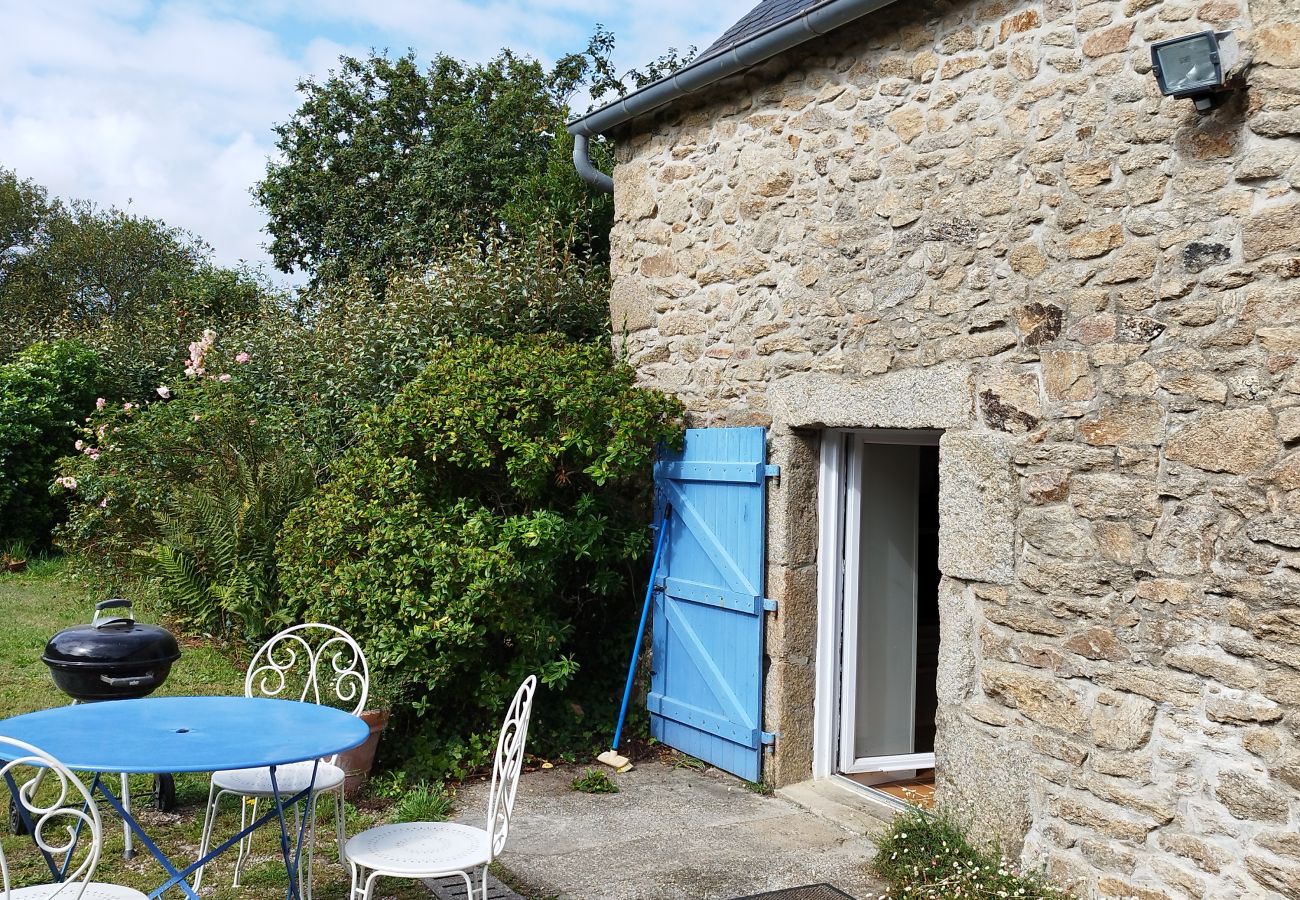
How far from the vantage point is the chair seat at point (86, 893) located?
279cm

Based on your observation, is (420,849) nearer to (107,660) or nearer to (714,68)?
(107,660)

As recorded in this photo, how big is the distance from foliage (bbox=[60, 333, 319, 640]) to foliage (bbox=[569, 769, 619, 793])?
2.49 meters

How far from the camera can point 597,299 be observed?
7.56 m

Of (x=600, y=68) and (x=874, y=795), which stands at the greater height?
(x=600, y=68)

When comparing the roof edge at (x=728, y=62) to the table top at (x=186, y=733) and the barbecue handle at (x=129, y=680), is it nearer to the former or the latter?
the table top at (x=186, y=733)

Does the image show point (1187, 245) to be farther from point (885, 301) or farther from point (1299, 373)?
point (885, 301)

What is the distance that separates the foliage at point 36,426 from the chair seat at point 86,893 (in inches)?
374

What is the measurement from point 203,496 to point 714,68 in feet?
15.4

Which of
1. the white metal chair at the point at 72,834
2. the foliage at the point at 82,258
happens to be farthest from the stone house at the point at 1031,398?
the foliage at the point at 82,258

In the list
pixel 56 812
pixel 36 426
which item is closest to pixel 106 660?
pixel 56 812

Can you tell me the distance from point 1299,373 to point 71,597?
946 centimetres

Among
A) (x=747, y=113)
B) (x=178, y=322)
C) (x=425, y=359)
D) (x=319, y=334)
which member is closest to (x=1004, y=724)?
(x=747, y=113)

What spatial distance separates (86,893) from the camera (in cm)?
286

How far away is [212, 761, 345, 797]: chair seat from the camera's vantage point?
380cm
